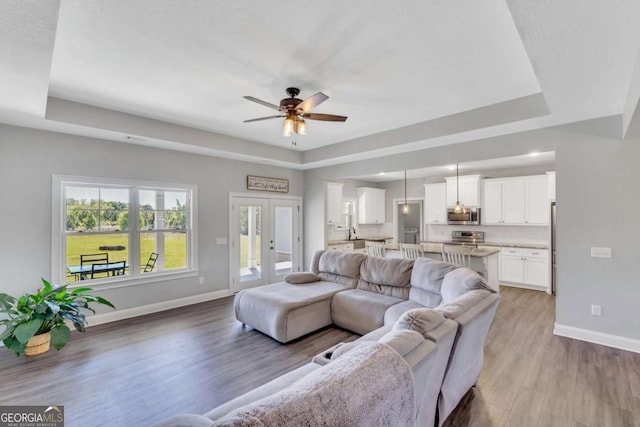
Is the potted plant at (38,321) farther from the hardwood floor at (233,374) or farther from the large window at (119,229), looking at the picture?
the large window at (119,229)

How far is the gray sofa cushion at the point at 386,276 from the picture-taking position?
3.69 m

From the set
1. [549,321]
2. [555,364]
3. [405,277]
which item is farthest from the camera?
[549,321]

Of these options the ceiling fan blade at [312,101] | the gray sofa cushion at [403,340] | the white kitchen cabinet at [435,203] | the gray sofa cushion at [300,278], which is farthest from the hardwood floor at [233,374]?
the white kitchen cabinet at [435,203]

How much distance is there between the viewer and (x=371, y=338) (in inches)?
94.3

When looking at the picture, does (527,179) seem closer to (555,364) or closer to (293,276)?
(555,364)

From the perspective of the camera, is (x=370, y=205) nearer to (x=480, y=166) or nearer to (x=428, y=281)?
(x=480, y=166)

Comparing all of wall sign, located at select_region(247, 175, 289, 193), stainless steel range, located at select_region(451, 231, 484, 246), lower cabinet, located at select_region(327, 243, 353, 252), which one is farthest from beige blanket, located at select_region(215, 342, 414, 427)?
stainless steel range, located at select_region(451, 231, 484, 246)

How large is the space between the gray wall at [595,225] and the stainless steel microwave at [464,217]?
10.5 ft

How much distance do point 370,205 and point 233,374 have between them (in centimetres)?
632

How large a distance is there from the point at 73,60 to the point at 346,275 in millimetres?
3830

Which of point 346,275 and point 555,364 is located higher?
point 346,275

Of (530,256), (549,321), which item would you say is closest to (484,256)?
(549,321)

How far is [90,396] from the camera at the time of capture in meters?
2.41

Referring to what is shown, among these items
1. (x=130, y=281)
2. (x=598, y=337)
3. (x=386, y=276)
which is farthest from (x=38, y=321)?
(x=598, y=337)
